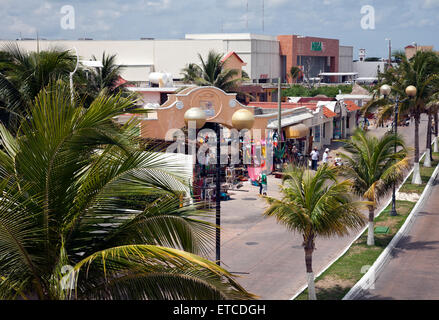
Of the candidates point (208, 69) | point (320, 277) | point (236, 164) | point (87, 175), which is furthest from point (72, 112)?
point (208, 69)

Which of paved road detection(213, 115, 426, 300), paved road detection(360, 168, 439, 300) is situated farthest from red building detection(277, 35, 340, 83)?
paved road detection(360, 168, 439, 300)

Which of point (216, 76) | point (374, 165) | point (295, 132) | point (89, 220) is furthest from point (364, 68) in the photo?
point (89, 220)

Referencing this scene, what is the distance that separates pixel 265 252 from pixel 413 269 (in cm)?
431

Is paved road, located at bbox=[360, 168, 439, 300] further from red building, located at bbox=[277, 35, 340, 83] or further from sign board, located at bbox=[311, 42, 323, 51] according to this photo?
sign board, located at bbox=[311, 42, 323, 51]

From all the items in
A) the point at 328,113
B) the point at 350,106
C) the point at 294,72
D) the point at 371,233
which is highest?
the point at 294,72

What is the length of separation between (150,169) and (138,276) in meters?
1.28

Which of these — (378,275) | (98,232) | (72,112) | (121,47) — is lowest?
(378,275)

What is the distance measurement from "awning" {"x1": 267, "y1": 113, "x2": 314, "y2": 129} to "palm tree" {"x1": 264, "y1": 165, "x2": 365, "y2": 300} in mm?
18484

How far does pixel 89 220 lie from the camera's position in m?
5.99

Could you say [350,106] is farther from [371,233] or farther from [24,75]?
[24,75]

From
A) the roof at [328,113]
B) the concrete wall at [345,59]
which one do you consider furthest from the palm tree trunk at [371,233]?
the concrete wall at [345,59]
